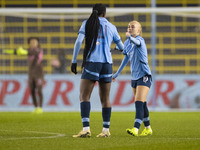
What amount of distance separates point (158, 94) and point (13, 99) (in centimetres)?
389

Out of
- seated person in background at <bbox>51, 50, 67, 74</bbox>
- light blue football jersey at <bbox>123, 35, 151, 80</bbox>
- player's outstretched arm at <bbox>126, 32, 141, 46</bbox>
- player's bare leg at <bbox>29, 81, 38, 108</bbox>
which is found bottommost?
player's bare leg at <bbox>29, 81, 38, 108</bbox>

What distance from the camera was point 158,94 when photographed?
15.5 metres

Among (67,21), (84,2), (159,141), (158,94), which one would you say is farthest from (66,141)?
(84,2)

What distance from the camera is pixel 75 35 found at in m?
17.4

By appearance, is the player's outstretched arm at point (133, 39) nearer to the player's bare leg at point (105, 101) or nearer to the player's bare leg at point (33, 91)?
the player's bare leg at point (105, 101)

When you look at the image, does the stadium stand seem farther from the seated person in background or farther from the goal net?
the seated person in background

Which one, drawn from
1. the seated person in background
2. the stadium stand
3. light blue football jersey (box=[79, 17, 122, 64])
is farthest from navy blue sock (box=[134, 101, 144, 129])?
the stadium stand

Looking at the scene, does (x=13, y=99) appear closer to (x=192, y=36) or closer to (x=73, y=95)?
(x=73, y=95)

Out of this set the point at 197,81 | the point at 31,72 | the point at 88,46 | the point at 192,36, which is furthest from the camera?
the point at 192,36

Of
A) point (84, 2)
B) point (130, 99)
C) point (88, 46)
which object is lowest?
point (130, 99)

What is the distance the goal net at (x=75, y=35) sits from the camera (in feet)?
55.2

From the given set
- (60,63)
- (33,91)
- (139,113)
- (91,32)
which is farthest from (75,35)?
(91,32)

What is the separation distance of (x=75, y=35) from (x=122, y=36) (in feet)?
4.65

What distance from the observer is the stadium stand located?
1708 centimetres
